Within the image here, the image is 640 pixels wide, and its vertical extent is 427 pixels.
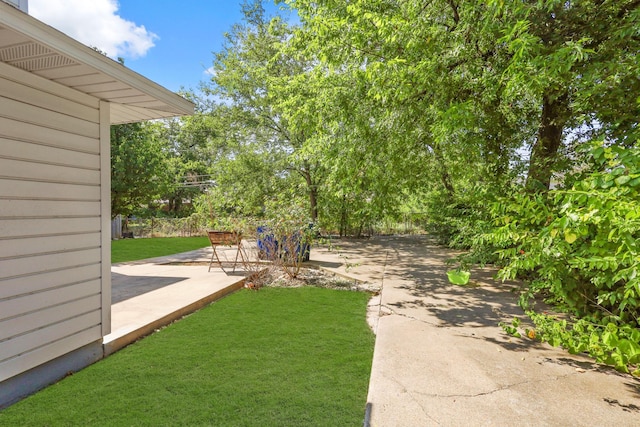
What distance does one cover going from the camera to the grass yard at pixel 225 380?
2.00 m

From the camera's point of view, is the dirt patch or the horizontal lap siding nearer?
the horizontal lap siding

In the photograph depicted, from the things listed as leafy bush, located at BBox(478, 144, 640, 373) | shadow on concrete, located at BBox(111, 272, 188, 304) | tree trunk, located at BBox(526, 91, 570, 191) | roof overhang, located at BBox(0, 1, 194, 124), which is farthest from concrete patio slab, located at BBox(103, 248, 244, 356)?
tree trunk, located at BBox(526, 91, 570, 191)

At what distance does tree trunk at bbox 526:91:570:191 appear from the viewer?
3.71 meters

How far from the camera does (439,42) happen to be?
4.12 meters

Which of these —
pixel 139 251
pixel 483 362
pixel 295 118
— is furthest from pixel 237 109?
pixel 483 362

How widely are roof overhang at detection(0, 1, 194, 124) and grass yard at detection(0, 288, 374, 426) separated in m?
2.17

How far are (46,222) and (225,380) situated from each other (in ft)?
5.64

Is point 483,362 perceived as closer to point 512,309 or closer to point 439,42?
point 512,309

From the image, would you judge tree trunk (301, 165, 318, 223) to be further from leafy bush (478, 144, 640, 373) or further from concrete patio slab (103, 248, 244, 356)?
leafy bush (478, 144, 640, 373)

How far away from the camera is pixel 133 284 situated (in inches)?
201

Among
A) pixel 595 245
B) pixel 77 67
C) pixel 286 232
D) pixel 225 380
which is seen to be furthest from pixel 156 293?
pixel 595 245

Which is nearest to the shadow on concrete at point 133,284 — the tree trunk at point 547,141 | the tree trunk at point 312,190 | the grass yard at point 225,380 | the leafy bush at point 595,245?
the grass yard at point 225,380

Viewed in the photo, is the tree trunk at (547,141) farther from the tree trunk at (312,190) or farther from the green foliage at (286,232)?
the tree trunk at (312,190)

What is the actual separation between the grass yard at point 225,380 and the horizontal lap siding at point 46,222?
375 millimetres
